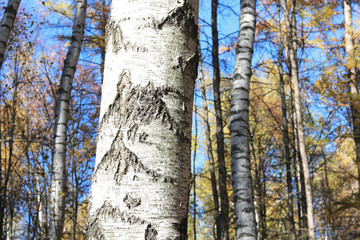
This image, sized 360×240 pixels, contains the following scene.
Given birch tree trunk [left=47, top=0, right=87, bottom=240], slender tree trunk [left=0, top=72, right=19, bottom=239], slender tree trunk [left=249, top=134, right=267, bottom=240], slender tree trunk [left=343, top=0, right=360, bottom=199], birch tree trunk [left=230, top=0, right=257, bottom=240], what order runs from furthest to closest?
slender tree trunk [left=249, top=134, right=267, bottom=240] → slender tree trunk [left=343, top=0, right=360, bottom=199] → slender tree trunk [left=0, top=72, right=19, bottom=239] → birch tree trunk [left=47, top=0, right=87, bottom=240] → birch tree trunk [left=230, top=0, right=257, bottom=240]

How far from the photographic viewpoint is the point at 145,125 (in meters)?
0.62

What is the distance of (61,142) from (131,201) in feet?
14.8

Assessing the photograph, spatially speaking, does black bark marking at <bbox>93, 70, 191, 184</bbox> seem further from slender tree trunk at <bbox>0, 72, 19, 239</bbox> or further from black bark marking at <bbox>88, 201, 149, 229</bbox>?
slender tree trunk at <bbox>0, 72, 19, 239</bbox>

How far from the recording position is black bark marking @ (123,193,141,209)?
22.8 inches

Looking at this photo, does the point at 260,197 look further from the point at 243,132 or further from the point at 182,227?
the point at 182,227

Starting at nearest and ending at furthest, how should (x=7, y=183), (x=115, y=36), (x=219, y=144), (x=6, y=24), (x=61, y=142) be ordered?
(x=115, y=36), (x=6, y=24), (x=61, y=142), (x=219, y=144), (x=7, y=183)

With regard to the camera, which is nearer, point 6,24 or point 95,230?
point 95,230

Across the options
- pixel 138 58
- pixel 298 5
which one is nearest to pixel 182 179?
pixel 138 58

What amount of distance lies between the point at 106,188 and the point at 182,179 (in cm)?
14

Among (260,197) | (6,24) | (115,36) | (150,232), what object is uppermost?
(6,24)

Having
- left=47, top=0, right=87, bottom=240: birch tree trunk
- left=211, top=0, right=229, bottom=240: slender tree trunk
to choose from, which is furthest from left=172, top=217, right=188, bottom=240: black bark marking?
left=211, top=0, right=229, bottom=240: slender tree trunk

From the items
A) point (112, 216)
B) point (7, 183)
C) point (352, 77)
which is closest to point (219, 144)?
point (112, 216)

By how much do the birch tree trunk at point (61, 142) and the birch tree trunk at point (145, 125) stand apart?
3.73 meters

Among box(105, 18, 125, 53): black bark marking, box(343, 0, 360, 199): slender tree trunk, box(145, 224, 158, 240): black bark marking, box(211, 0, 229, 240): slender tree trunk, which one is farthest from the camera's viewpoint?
box(343, 0, 360, 199): slender tree trunk
